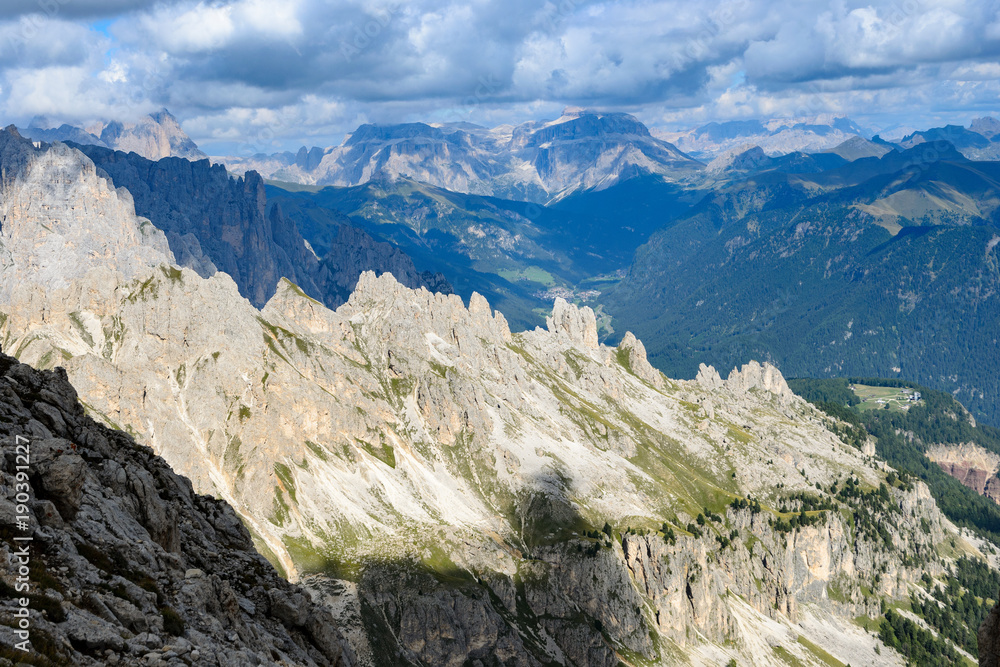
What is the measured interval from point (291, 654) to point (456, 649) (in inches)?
5993

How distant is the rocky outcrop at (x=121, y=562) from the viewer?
123ft

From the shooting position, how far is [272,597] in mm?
63594

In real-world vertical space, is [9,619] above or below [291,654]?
above

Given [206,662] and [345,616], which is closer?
[206,662]

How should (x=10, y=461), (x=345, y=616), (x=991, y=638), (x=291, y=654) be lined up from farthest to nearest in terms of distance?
(x=345, y=616), (x=291, y=654), (x=991, y=638), (x=10, y=461)

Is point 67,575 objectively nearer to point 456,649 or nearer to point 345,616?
point 345,616

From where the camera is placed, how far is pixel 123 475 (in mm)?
60188

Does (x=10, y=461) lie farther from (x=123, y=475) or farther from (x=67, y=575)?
(x=123, y=475)

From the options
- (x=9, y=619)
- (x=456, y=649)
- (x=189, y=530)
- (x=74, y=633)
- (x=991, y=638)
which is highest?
(x=9, y=619)

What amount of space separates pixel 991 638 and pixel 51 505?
60.7 metres

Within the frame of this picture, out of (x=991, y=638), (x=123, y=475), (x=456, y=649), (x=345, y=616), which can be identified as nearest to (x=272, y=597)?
(x=123, y=475)

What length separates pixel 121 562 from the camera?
48.2 meters

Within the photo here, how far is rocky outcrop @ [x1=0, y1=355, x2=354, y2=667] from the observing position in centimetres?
3738

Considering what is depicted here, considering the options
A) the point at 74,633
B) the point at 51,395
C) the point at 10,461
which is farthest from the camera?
the point at 51,395
